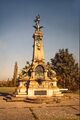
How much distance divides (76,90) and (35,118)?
29.6 m

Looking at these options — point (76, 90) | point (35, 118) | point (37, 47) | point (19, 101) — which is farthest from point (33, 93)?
point (76, 90)

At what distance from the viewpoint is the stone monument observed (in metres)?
27.6

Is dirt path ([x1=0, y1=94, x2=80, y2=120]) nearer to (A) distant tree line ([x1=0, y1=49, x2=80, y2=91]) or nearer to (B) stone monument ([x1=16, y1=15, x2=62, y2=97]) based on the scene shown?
(B) stone monument ([x1=16, y1=15, x2=62, y2=97])

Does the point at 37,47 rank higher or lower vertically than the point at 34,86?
higher

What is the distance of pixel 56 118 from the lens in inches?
541

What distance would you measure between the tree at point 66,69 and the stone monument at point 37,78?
13.4 meters

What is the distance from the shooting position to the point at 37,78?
2830cm

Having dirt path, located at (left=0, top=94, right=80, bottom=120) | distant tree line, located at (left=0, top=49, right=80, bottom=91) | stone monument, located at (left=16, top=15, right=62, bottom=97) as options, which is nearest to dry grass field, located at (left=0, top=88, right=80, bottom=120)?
dirt path, located at (left=0, top=94, right=80, bottom=120)

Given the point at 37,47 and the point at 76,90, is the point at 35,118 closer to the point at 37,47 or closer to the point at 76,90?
the point at 37,47

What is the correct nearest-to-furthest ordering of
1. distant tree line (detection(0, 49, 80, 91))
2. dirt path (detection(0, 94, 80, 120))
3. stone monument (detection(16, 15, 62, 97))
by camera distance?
dirt path (detection(0, 94, 80, 120)), stone monument (detection(16, 15, 62, 97)), distant tree line (detection(0, 49, 80, 91))

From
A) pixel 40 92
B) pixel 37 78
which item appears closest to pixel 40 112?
pixel 40 92

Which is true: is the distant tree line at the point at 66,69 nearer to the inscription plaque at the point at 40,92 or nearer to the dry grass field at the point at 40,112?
the inscription plaque at the point at 40,92

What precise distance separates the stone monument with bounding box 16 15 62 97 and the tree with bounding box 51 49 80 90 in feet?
43.9

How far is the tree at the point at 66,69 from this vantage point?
4197 centimetres
